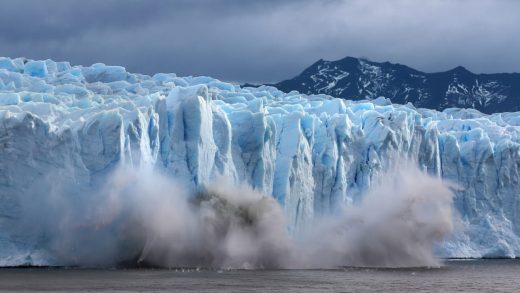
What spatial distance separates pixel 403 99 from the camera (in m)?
125

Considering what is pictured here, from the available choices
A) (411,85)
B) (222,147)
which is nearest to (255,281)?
(222,147)

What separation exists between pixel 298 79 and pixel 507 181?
81.8 m

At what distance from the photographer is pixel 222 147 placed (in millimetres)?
38562

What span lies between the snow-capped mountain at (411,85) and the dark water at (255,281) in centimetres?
8357

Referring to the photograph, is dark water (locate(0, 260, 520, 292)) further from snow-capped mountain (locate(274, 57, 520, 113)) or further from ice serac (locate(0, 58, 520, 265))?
snow-capped mountain (locate(274, 57, 520, 113))

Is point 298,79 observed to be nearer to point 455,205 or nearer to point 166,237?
point 455,205

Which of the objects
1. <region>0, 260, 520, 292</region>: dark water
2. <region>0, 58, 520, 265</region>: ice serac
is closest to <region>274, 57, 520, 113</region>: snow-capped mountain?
<region>0, 58, 520, 265</region>: ice serac

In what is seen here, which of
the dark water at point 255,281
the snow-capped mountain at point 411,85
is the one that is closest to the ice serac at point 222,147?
the dark water at point 255,281

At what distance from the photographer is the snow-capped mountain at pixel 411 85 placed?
122 metres

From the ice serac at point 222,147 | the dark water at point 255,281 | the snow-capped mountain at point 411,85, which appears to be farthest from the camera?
the snow-capped mountain at point 411,85

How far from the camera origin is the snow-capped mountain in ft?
399

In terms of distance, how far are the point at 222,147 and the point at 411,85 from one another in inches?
3695

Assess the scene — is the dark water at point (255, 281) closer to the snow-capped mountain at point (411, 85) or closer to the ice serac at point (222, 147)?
the ice serac at point (222, 147)

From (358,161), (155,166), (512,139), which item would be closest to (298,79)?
(512,139)
